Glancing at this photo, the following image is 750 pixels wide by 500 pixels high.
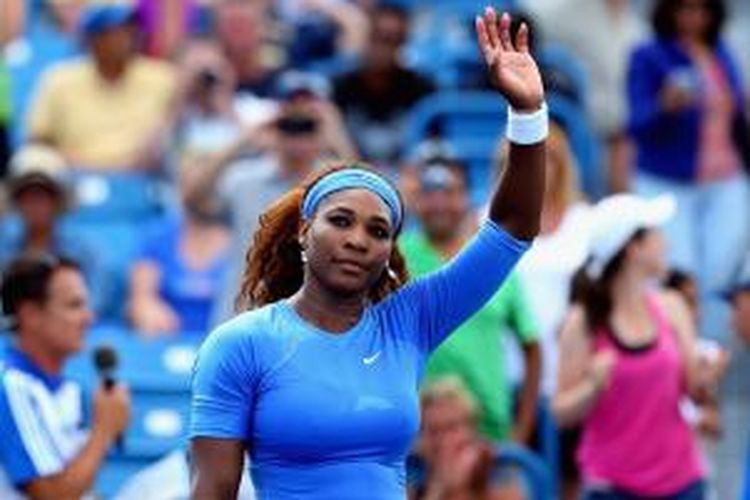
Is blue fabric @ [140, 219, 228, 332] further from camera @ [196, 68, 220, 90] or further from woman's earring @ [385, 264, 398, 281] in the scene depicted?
woman's earring @ [385, 264, 398, 281]

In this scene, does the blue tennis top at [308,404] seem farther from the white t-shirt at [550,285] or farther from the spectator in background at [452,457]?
the white t-shirt at [550,285]

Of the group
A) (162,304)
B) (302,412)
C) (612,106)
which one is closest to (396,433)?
(302,412)

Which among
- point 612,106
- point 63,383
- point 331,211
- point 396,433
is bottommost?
point 396,433

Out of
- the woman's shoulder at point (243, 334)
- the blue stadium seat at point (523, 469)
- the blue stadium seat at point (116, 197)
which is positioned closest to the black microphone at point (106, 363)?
the blue stadium seat at point (523, 469)

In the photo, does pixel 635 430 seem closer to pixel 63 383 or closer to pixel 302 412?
pixel 63 383

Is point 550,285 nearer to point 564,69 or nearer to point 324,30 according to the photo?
point 564,69

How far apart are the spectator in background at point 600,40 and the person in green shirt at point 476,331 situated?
123 inches

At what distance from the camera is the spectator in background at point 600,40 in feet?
42.1

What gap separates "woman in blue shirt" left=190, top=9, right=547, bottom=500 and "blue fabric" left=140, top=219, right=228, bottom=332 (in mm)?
4965

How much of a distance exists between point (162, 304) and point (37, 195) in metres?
0.63

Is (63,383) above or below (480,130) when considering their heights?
below

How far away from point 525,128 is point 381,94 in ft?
21.4

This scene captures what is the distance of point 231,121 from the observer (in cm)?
1191

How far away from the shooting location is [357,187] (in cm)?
558
